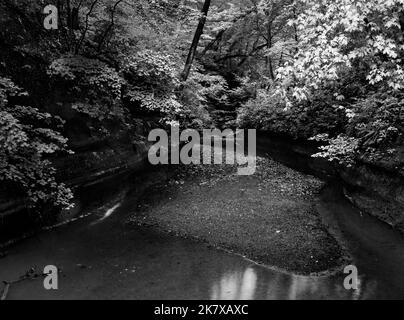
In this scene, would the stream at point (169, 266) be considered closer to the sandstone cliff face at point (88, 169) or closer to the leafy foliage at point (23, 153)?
the sandstone cliff face at point (88, 169)

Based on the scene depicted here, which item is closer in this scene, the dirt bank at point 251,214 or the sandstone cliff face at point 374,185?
the dirt bank at point 251,214

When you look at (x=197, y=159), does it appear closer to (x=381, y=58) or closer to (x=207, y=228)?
(x=207, y=228)

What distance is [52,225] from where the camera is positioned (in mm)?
11219

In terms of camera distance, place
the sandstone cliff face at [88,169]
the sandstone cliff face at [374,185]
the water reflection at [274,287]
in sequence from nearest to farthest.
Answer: the water reflection at [274,287]
the sandstone cliff face at [88,169]
the sandstone cliff face at [374,185]

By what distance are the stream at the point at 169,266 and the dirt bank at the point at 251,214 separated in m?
0.52

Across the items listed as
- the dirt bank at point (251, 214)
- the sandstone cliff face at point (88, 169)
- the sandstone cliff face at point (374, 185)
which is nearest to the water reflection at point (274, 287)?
the dirt bank at point (251, 214)

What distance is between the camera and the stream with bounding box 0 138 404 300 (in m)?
7.79

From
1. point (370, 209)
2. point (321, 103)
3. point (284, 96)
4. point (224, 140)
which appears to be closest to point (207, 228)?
point (284, 96)

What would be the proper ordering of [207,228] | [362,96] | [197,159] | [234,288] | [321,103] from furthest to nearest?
[197,159]
[321,103]
[362,96]
[207,228]
[234,288]

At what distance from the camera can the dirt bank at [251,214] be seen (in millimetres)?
9594

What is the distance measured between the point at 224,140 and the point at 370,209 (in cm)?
1477

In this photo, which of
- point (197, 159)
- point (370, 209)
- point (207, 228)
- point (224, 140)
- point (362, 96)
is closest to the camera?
point (207, 228)

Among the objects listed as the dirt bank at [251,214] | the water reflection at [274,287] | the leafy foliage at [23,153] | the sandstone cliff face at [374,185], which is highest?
the leafy foliage at [23,153]

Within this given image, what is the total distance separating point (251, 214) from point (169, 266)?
3984 millimetres
